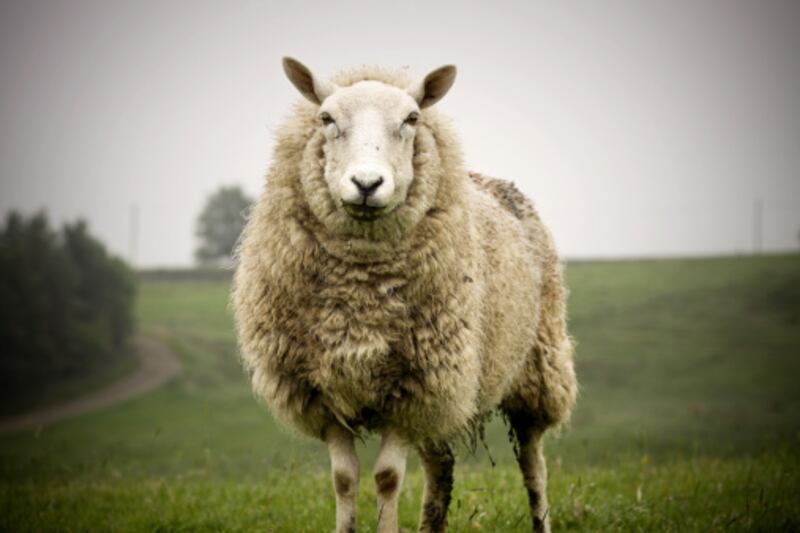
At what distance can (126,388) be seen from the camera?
39281mm

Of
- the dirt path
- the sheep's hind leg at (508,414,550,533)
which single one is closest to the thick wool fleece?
the sheep's hind leg at (508,414,550,533)

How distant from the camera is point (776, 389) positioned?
28.2m

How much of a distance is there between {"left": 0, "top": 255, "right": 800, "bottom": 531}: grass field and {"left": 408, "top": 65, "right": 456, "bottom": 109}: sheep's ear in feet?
7.45

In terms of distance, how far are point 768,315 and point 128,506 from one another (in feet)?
129

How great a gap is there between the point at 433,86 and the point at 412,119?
0.39 meters

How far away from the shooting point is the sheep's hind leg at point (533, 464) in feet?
17.8

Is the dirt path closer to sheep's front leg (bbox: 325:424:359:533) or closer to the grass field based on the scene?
the grass field

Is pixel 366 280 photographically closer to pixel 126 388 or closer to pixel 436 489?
pixel 436 489

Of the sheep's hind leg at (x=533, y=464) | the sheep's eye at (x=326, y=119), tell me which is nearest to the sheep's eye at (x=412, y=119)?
the sheep's eye at (x=326, y=119)

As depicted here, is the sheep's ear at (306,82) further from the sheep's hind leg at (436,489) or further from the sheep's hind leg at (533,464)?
the sheep's hind leg at (533,464)

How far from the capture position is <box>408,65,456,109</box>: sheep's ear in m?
4.47

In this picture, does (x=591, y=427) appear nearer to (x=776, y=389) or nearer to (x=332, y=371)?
(x=776, y=389)

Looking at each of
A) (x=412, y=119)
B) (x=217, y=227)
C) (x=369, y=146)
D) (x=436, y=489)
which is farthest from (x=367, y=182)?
(x=217, y=227)

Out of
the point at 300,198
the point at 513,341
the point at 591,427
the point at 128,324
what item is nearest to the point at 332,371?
the point at 300,198
